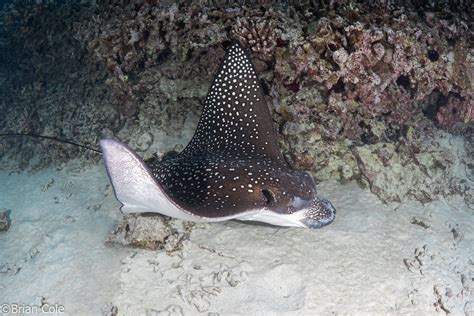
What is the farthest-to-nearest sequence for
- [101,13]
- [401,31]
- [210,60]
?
[101,13]
[210,60]
[401,31]

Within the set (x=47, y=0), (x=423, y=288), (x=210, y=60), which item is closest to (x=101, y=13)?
(x=210, y=60)

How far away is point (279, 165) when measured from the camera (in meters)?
4.05

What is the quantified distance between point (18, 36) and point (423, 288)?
11083mm

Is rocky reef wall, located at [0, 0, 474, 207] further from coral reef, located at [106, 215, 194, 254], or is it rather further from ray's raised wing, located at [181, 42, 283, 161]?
coral reef, located at [106, 215, 194, 254]

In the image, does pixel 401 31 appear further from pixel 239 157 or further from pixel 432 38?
pixel 239 157

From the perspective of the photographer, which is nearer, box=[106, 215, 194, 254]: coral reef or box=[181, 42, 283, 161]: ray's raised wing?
box=[106, 215, 194, 254]: coral reef

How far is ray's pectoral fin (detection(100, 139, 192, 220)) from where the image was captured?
109 inches

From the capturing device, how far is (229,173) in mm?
3650

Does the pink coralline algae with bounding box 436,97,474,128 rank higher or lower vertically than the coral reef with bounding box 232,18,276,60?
lower
